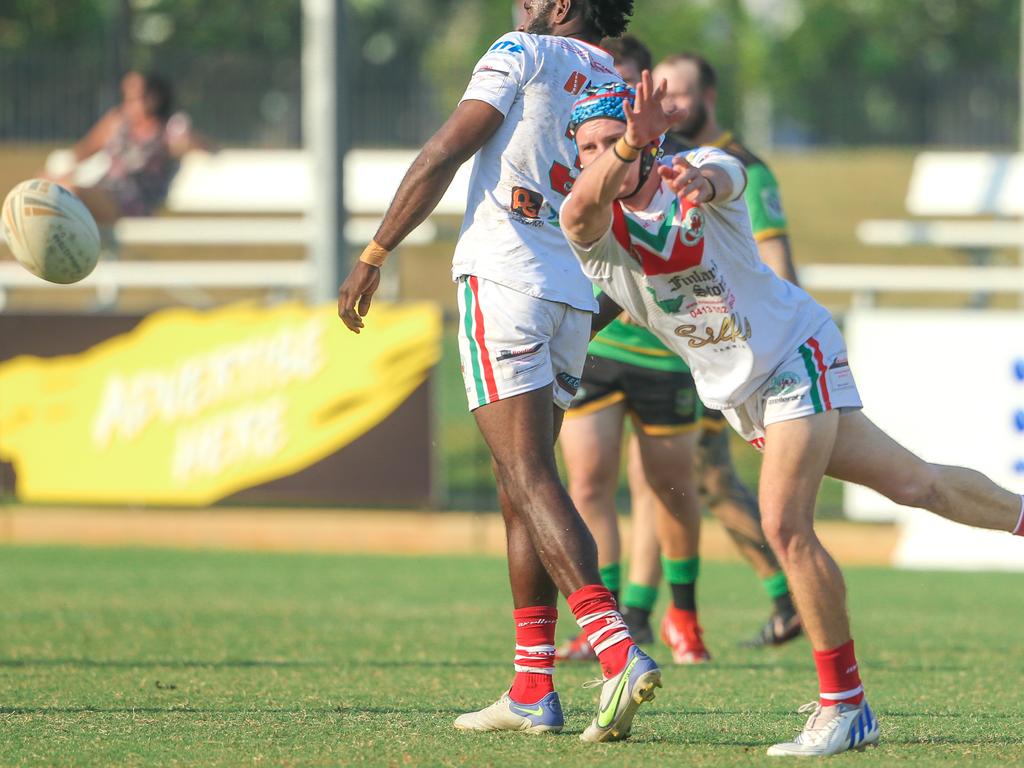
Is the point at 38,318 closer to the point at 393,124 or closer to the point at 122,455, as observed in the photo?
the point at 122,455

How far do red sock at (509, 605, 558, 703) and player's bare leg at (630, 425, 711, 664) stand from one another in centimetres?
190

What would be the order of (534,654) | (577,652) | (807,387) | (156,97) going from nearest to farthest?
(807,387), (534,654), (577,652), (156,97)

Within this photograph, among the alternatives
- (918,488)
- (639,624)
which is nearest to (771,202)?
(639,624)

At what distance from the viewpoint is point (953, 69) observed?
40938mm

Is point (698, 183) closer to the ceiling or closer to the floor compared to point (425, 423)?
closer to the ceiling

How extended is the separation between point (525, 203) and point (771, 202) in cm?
213

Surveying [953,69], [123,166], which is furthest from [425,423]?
[953,69]

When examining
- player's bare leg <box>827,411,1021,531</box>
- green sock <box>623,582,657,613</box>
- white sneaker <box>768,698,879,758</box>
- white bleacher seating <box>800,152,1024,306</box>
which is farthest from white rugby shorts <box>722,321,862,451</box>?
white bleacher seating <box>800,152,1024,306</box>

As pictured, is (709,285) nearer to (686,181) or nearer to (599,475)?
(686,181)

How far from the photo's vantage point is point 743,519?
744 centimetres

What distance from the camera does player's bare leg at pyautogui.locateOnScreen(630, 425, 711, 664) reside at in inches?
270

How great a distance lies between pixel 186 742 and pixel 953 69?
128ft

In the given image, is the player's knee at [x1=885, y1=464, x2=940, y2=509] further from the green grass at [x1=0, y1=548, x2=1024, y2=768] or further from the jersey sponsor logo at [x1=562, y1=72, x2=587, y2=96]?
the jersey sponsor logo at [x1=562, y1=72, x2=587, y2=96]

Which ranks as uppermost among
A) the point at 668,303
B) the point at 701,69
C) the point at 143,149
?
the point at 701,69
